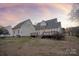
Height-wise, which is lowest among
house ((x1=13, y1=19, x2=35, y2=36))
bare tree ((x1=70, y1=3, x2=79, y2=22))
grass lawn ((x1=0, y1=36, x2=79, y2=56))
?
grass lawn ((x1=0, y1=36, x2=79, y2=56))

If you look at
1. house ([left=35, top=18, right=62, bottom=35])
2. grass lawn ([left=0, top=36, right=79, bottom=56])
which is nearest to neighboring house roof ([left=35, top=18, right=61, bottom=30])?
house ([left=35, top=18, right=62, bottom=35])

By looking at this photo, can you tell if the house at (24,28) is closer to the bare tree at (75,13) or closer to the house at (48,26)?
the house at (48,26)

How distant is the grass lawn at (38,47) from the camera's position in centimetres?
202

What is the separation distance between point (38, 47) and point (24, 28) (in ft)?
0.78

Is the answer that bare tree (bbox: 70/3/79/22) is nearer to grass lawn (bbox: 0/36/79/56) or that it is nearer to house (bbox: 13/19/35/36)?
grass lawn (bbox: 0/36/79/56)

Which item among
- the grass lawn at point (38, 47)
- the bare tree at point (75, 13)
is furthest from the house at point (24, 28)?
the bare tree at point (75, 13)

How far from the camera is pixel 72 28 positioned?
80.9 inches

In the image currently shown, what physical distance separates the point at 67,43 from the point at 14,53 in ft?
1.76

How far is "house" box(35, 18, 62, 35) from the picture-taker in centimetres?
205

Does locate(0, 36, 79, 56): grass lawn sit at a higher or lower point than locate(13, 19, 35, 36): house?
lower

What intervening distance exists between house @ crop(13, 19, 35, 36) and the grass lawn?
0.17 feet

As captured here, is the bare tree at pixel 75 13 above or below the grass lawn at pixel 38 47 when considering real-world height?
above

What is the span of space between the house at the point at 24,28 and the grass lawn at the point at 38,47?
50mm

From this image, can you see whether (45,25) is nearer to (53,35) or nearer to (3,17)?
(53,35)
